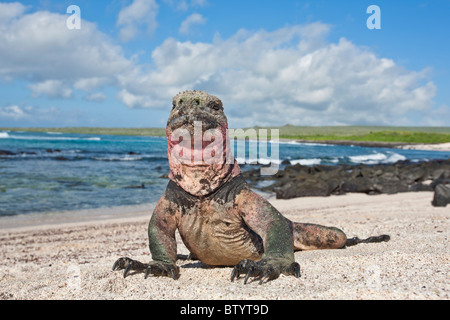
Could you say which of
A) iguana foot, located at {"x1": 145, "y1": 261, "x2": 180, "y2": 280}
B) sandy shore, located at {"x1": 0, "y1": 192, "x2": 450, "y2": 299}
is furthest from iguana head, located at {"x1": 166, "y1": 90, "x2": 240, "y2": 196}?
sandy shore, located at {"x1": 0, "y1": 192, "x2": 450, "y2": 299}

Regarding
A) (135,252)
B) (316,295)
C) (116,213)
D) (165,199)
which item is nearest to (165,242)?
(165,199)

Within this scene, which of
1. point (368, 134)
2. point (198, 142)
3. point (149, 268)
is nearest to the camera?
point (198, 142)

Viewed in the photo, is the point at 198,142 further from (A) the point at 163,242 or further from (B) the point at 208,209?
(A) the point at 163,242

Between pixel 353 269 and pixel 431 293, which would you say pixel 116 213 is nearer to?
→ pixel 353 269

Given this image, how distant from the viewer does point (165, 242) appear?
3980mm

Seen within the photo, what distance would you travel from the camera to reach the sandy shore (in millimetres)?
2986

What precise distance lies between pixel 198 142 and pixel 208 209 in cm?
69

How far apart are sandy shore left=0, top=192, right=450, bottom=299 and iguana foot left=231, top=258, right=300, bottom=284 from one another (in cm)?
6

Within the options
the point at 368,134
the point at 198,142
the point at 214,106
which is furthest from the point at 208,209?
the point at 368,134

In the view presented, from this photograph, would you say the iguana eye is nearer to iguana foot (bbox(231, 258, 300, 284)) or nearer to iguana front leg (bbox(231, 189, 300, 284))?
iguana front leg (bbox(231, 189, 300, 284))

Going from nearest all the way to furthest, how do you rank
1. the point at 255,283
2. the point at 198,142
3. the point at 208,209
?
the point at 255,283
the point at 198,142
the point at 208,209

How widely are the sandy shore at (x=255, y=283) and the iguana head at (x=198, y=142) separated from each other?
3.02ft

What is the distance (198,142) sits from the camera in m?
3.56

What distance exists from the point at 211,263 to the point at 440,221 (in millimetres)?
4954
